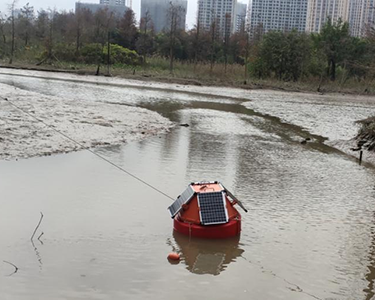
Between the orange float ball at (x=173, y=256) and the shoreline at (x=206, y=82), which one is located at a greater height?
the shoreline at (x=206, y=82)

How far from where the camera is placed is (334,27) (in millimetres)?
45750

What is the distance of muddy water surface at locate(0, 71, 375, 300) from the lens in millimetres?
5082

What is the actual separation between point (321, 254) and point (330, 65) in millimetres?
42952

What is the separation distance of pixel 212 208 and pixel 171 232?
675 mm

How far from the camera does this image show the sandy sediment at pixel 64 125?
10688 millimetres

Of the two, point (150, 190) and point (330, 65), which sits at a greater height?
point (330, 65)

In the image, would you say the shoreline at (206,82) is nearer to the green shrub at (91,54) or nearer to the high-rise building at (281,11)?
the green shrub at (91,54)

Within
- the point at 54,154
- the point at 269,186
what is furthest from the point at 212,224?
the point at 54,154

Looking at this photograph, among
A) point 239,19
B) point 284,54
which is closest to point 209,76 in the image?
point 284,54

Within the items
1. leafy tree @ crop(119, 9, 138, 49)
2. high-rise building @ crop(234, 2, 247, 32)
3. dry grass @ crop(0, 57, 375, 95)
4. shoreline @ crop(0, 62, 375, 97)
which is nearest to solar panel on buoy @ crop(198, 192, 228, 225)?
shoreline @ crop(0, 62, 375, 97)

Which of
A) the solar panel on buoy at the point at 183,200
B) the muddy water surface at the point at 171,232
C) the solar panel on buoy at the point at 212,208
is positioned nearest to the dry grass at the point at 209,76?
the muddy water surface at the point at 171,232

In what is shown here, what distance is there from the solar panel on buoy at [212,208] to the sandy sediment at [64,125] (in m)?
4.97

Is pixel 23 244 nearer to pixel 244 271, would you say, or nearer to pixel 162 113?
Result: pixel 244 271

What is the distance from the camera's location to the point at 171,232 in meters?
6.45
